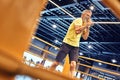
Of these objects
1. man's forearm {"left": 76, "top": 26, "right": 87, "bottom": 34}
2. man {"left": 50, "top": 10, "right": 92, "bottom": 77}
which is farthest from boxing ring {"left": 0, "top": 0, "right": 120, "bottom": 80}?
man {"left": 50, "top": 10, "right": 92, "bottom": 77}

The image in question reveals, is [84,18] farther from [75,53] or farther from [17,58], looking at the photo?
[17,58]

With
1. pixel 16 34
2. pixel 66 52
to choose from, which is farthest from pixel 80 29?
pixel 16 34

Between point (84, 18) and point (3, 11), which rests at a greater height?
point (84, 18)

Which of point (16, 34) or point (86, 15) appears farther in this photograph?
point (86, 15)

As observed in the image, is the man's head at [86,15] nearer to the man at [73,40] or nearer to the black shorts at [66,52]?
the man at [73,40]

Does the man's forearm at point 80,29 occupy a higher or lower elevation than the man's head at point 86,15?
lower

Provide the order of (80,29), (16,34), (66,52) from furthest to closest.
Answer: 1. (66,52)
2. (80,29)
3. (16,34)

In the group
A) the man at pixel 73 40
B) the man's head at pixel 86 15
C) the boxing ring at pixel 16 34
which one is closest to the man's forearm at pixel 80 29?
the man at pixel 73 40

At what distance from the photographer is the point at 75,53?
12.8ft

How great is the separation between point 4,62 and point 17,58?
0.16 ft

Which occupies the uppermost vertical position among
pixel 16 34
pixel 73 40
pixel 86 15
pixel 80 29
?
pixel 86 15

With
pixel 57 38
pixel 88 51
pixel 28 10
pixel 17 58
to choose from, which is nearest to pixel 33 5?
pixel 28 10

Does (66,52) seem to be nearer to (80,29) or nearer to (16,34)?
(80,29)

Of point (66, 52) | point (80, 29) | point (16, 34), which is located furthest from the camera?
point (66, 52)
